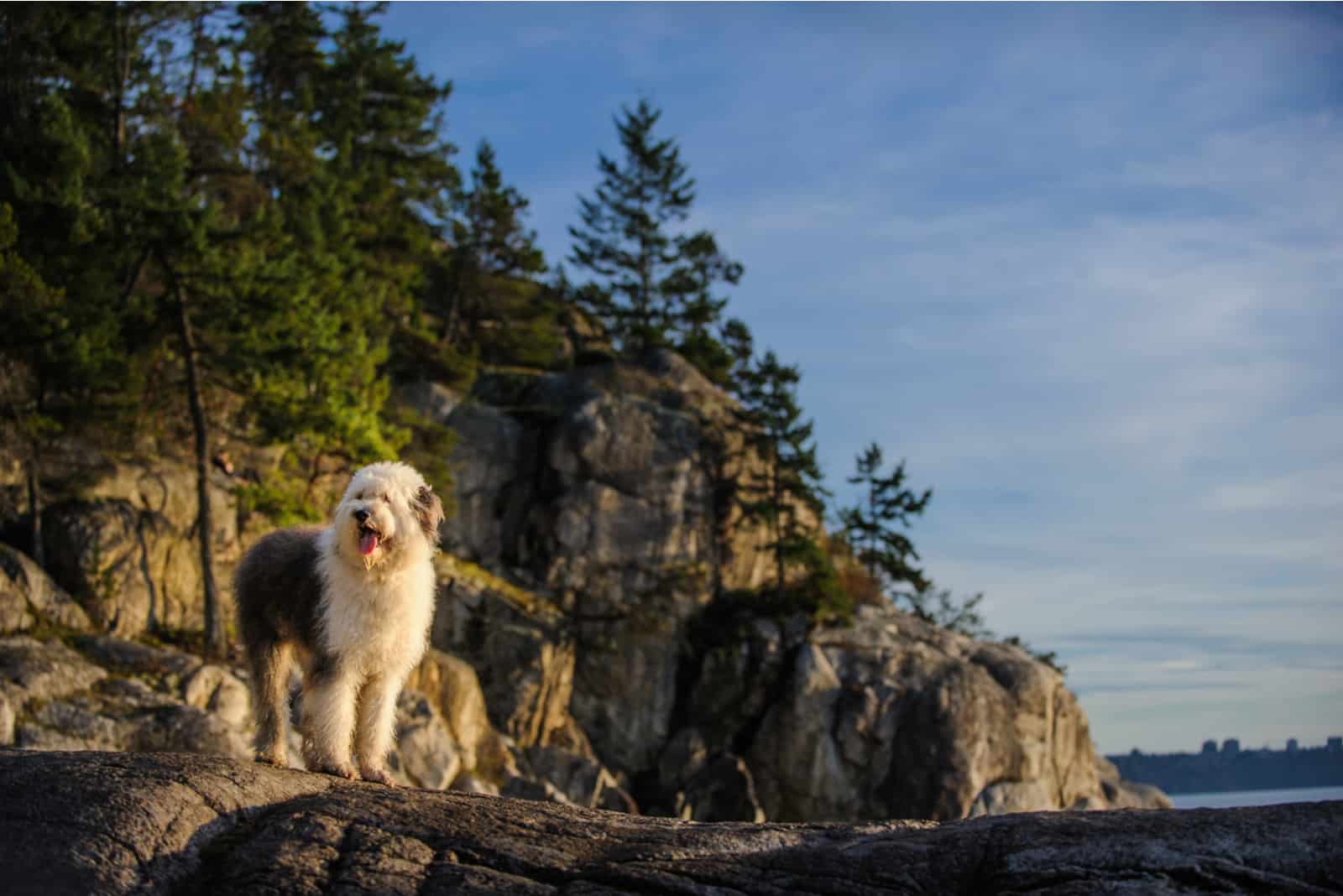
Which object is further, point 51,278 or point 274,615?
point 51,278

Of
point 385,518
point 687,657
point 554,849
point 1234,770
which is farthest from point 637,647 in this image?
point 1234,770

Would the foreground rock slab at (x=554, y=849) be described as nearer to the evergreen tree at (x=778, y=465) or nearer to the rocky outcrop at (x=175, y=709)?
the rocky outcrop at (x=175, y=709)

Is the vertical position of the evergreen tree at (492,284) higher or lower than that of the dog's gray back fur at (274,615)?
higher

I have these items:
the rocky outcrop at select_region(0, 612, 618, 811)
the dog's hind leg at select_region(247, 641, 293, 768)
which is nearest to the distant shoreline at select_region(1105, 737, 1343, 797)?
the rocky outcrop at select_region(0, 612, 618, 811)

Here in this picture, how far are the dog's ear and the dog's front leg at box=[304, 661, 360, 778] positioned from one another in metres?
1.18

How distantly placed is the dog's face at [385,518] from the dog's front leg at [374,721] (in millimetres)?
1028

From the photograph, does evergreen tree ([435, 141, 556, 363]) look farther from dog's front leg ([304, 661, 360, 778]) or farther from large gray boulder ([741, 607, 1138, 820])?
dog's front leg ([304, 661, 360, 778])

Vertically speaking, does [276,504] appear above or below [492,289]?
below

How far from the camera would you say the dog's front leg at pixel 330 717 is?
9.16 m

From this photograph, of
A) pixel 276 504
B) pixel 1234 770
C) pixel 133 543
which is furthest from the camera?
pixel 1234 770

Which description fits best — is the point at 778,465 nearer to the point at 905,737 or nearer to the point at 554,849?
the point at 905,737

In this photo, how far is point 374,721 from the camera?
31.4 feet

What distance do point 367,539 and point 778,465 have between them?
45.4 metres

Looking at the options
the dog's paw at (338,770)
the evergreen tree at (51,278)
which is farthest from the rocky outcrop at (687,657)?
the dog's paw at (338,770)
